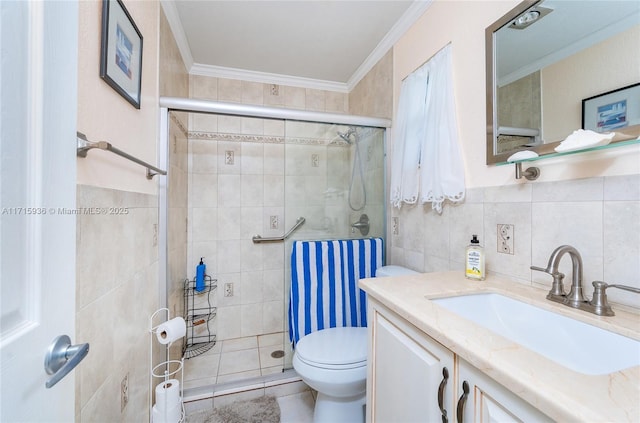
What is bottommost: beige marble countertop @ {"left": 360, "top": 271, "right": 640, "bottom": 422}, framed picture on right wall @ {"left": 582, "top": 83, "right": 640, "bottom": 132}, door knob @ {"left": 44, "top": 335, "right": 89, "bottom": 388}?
beige marble countertop @ {"left": 360, "top": 271, "right": 640, "bottom": 422}

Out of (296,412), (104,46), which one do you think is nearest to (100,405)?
(296,412)

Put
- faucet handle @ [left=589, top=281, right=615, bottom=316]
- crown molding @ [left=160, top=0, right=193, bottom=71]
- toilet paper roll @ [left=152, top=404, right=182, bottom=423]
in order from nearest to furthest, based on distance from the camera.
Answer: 1. faucet handle @ [left=589, top=281, right=615, bottom=316]
2. toilet paper roll @ [left=152, top=404, right=182, bottom=423]
3. crown molding @ [left=160, top=0, right=193, bottom=71]

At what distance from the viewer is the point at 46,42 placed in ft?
1.37

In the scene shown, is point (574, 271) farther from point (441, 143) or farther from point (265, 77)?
point (265, 77)

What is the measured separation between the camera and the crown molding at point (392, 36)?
1524 mm

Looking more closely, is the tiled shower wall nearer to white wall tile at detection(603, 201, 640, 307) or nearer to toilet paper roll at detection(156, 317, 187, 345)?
white wall tile at detection(603, 201, 640, 307)

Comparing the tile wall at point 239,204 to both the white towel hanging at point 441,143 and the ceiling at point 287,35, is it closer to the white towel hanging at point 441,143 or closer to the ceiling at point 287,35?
the ceiling at point 287,35

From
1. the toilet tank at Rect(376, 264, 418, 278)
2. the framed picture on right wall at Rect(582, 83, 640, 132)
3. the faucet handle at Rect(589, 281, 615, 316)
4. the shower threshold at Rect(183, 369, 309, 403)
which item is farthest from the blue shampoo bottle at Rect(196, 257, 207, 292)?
the framed picture on right wall at Rect(582, 83, 640, 132)

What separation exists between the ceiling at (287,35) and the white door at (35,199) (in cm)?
144

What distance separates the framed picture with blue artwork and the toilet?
4.56 feet

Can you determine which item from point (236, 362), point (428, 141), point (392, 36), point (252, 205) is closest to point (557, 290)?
point (428, 141)

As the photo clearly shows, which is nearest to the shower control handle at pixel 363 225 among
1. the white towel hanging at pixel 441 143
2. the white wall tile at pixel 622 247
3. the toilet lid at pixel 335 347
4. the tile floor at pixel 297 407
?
the white towel hanging at pixel 441 143

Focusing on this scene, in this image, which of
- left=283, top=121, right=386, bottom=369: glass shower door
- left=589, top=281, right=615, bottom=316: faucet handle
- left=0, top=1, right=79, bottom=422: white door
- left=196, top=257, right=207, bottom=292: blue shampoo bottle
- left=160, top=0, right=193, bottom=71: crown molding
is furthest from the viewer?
left=196, top=257, right=207, bottom=292: blue shampoo bottle

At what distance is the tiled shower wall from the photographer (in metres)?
0.71
